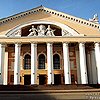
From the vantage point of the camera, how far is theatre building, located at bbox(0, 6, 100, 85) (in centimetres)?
3453

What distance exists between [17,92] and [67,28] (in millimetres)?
13929

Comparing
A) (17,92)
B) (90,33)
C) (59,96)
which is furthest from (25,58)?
(59,96)

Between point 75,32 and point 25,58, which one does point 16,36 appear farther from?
point 75,32

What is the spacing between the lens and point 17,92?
25.5 meters

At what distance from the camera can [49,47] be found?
35.1 metres

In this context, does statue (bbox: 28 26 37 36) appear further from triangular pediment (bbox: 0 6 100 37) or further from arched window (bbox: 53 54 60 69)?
arched window (bbox: 53 54 60 69)

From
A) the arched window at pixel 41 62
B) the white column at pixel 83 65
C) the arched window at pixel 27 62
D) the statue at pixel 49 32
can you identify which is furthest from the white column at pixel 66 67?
the arched window at pixel 27 62

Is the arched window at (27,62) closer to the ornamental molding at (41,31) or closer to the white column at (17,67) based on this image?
the white column at (17,67)

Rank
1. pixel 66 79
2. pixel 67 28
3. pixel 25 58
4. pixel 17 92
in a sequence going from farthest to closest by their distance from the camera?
pixel 25 58
pixel 67 28
pixel 66 79
pixel 17 92

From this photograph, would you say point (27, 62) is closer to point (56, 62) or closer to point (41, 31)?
point (56, 62)

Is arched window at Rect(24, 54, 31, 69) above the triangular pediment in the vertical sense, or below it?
below

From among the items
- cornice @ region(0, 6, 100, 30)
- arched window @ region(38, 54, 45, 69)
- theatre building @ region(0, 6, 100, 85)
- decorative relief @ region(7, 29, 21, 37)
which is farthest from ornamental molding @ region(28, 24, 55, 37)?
arched window @ region(38, 54, 45, 69)

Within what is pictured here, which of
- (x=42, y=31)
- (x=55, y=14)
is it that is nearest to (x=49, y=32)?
(x=42, y=31)

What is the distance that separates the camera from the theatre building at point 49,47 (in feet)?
113
